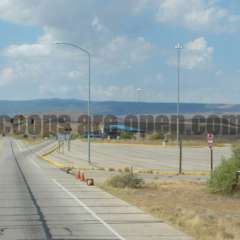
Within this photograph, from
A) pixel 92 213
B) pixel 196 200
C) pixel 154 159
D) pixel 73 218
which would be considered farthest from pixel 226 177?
pixel 154 159

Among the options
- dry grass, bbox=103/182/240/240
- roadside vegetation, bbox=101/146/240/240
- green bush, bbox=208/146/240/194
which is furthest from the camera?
green bush, bbox=208/146/240/194

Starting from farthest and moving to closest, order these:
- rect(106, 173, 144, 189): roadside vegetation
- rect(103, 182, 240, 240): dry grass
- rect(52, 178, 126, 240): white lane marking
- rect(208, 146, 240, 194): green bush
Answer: rect(106, 173, 144, 189): roadside vegetation < rect(208, 146, 240, 194): green bush < rect(103, 182, 240, 240): dry grass < rect(52, 178, 126, 240): white lane marking

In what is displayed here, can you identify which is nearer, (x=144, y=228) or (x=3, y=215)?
(x=144, y=228)

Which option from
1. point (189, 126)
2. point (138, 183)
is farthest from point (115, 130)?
point (138, 183)

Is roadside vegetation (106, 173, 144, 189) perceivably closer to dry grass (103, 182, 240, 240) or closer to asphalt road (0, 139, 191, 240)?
dry grass (103, 182, 240, 240)

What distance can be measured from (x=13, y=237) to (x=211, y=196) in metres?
14.2

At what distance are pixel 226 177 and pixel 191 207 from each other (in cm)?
575

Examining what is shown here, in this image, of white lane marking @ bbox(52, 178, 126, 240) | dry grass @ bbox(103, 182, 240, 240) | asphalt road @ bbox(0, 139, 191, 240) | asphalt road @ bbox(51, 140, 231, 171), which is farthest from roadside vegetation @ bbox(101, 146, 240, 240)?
asphalt road @ bbox(51, 140, 231, 171)

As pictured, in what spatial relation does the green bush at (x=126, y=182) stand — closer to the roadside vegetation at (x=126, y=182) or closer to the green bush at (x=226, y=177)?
the roadside vegetation at (x=126, y=182)

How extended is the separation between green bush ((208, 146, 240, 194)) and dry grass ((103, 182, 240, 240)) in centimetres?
46

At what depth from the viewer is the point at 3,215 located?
1933 centimetres

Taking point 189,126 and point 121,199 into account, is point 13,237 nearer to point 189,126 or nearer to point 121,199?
point 121,199

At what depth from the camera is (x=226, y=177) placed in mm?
27781

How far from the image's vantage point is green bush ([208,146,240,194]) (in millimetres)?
27609
